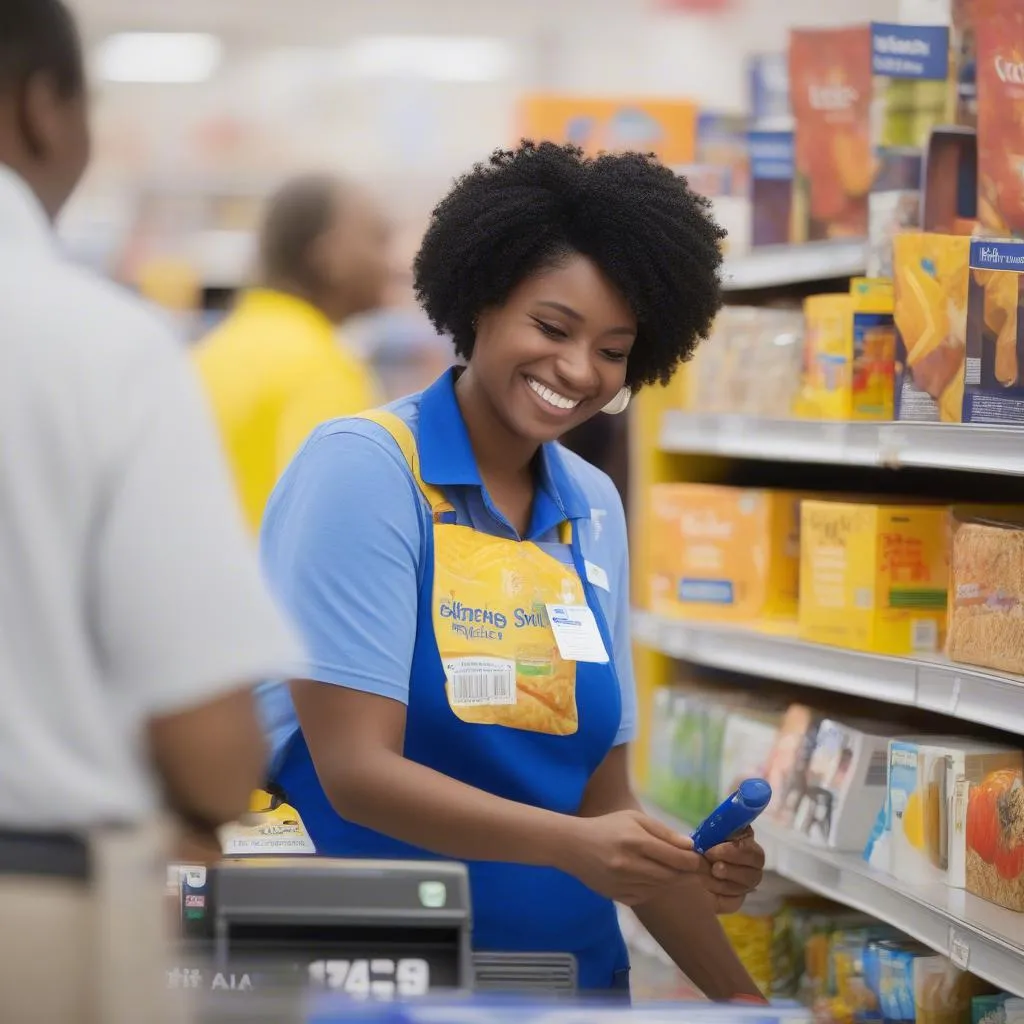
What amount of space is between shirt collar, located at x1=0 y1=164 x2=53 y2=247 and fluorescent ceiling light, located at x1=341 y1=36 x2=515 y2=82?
8875 mm

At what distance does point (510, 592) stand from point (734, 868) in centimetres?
47

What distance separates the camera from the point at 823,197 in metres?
3.68

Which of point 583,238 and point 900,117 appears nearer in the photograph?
point 583,238

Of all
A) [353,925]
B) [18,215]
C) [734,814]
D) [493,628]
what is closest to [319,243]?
[493,628]

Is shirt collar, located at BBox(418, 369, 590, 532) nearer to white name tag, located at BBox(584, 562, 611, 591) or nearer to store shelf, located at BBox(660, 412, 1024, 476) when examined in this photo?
white name tag, located at BBox(584, 562, 611, 591)

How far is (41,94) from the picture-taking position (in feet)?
4.38

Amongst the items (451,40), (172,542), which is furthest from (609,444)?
(451,40)

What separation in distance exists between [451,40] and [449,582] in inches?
328

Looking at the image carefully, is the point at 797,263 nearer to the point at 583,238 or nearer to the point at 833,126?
the point at 833,126

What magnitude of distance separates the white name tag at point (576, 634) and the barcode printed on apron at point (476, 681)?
10 cm

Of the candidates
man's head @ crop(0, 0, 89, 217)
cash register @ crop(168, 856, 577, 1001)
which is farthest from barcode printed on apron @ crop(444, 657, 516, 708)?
man's head @ crop(0, 0, 89, 217)

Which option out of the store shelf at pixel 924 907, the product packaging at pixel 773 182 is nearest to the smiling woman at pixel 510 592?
the store shelf at pixel 924 907

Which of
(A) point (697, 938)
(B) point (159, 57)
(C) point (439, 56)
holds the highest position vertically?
(C) point (439, 56)

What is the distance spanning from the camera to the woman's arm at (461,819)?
2.10 meters
